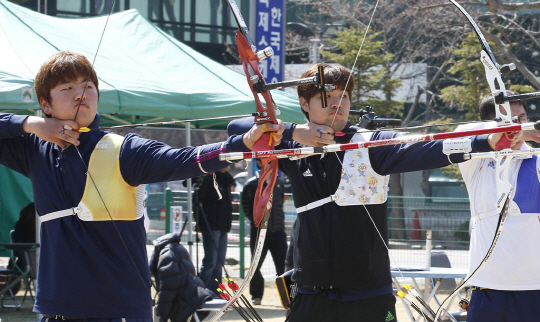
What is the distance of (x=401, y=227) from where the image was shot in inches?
386

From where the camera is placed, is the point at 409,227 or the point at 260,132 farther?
the point at 409,227

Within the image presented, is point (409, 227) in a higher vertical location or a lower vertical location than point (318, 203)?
lower

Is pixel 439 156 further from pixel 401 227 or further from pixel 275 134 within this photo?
pixel 401 227

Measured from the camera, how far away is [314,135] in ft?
8.40

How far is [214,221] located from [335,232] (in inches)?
186

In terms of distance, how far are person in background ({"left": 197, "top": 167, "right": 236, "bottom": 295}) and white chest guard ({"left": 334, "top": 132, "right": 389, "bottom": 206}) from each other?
4591mm

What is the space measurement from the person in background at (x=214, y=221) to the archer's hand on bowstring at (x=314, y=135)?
4.82m

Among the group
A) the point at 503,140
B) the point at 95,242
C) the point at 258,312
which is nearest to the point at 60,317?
the point at 95,242

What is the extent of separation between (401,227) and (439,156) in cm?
745

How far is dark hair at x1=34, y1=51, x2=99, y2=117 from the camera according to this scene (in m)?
2.51

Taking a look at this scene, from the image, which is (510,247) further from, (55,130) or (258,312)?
(258,312)

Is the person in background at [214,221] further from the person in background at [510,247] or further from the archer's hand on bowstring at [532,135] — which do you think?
the archer's hand on bowstring at [532,135]

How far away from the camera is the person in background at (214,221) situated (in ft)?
24.5

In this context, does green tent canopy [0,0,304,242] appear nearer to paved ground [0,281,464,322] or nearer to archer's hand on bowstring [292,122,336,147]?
paved ground [0,281,464,322]
